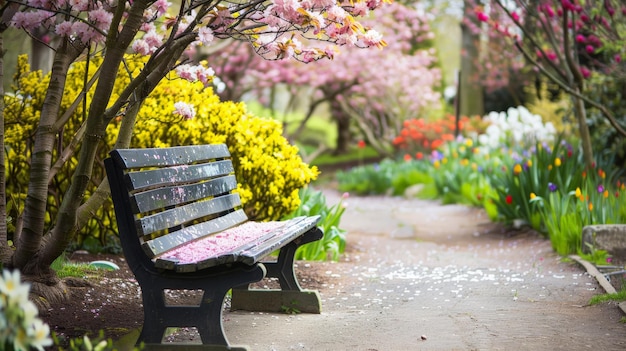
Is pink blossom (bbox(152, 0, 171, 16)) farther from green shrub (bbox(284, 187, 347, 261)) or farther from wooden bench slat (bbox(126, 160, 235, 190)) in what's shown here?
green shrub (bbox(284, 187, 347, 261))

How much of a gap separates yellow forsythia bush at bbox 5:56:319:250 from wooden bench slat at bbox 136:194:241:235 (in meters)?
0.91

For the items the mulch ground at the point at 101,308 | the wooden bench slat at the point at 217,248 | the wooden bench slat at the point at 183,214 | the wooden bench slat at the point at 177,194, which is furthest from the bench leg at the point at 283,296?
the wooden bench slat at the point at 177,194

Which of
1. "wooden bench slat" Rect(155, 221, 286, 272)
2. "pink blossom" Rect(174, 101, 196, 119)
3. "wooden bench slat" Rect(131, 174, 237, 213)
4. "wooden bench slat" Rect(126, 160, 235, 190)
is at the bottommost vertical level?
"wooden bench slat" Rect(155, 221, 286, 272)

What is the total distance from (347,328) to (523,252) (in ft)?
13.9

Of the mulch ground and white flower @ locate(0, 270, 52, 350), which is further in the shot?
the mulch ground

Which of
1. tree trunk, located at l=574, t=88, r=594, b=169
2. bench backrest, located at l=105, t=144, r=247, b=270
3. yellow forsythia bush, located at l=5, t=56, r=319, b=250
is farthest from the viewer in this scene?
tree trunk, located at l=574, t=88, r=594, b=169

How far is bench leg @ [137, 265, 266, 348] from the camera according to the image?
374 centimetres

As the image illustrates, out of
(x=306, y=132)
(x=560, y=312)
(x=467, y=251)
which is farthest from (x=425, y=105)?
(x=560, y=312)

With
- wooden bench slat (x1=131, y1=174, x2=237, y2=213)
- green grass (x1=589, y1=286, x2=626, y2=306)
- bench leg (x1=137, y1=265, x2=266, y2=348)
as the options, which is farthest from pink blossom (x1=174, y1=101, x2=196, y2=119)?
green grass (x1=589, y1=286, x2=626, y2=306)

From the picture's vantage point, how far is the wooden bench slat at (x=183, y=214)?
3938 mm

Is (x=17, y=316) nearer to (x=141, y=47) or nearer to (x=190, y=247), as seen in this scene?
(x=190, y=247)

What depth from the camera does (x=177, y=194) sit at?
15.0 ft

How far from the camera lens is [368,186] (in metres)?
17.2

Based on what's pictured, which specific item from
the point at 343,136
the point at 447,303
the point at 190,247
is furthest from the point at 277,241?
the point at 343,136
